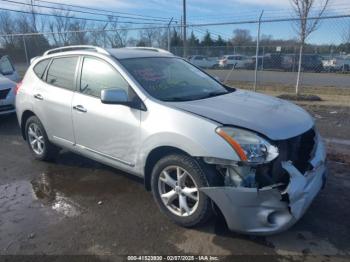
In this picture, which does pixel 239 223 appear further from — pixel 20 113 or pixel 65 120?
pixel 20 113

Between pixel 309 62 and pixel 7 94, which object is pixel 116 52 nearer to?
pixel 7 94

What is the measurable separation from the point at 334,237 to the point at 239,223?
3.24 feet

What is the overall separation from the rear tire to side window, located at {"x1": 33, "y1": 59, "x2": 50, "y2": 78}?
26.7 inches

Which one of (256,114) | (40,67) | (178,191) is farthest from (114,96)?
(40,67)

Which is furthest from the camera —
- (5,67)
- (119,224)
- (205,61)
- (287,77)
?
(205,61)

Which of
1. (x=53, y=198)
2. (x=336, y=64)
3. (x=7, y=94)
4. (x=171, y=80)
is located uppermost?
(x=171, y=80)

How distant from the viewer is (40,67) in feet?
17.4

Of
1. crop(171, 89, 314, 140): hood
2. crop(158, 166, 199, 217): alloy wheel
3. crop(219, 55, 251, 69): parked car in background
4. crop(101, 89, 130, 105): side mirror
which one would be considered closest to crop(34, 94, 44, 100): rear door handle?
crop(101, 89, 130, 105): side mirror

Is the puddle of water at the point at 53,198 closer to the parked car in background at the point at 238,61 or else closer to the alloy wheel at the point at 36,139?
the alloy wheel at the point at 36,139

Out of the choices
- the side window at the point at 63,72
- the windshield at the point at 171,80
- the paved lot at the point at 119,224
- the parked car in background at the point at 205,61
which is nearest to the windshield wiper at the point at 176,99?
the windshield at the point at 171,80

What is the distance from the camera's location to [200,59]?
2591 centimetres

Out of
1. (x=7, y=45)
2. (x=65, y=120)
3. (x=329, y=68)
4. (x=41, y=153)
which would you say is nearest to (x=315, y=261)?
(x=65, y=120)

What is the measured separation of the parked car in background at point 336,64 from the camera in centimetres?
2283

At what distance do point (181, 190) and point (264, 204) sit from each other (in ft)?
2.74
